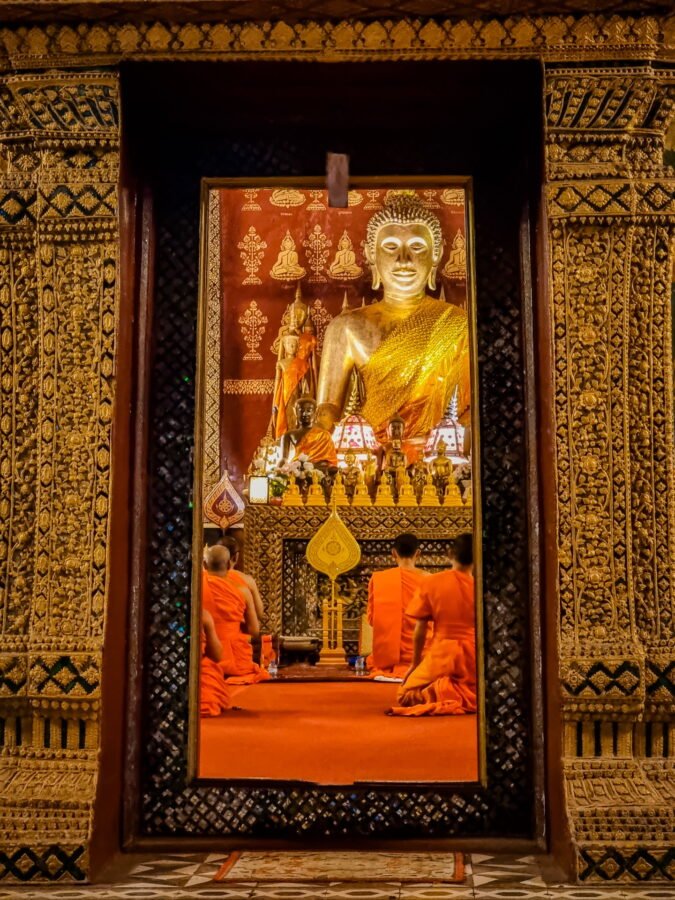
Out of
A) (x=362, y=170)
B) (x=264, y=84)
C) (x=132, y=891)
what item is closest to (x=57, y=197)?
(x=264, y=84)

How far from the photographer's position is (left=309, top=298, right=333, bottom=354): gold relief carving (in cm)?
827

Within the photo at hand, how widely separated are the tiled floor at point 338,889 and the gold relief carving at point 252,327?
14.4 feet

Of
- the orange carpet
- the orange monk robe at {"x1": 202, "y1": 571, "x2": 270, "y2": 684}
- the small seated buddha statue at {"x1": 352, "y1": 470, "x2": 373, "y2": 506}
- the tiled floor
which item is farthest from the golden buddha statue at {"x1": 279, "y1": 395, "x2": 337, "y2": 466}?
the tiled floor

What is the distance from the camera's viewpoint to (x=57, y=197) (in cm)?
453

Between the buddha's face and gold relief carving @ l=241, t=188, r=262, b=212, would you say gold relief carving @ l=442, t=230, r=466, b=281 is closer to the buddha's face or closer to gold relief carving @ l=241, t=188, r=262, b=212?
the buddha's face

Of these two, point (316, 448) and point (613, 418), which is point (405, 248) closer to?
point (316, 448)

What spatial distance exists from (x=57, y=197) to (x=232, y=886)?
111 inches

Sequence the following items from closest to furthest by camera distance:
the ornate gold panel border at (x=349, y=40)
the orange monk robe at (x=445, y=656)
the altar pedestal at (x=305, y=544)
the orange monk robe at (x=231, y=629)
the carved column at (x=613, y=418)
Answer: the carved column at (x=613, y=418)
the ornate gold panel border at (x=349, y=40)
the orange monk robe at (x=445, y=656)
the orange monk robe at (x=231, y=629)
the altar pedestal at (x=305, y=544)

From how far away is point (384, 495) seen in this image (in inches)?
319

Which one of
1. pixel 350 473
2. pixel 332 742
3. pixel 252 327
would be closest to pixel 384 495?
pixel 350 473

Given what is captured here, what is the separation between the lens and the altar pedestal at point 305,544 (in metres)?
7.71

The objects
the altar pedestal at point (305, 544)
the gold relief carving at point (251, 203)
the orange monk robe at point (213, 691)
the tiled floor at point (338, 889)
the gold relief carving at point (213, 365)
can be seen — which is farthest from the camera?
the gold relief carving at point (251, 203)

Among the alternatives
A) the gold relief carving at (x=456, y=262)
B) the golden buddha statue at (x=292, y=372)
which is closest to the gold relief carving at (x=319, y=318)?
the golden buddha statue at (x=292, y=372)

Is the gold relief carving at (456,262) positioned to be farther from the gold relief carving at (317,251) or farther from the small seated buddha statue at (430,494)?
the small seated buddha statue at (430,494)
